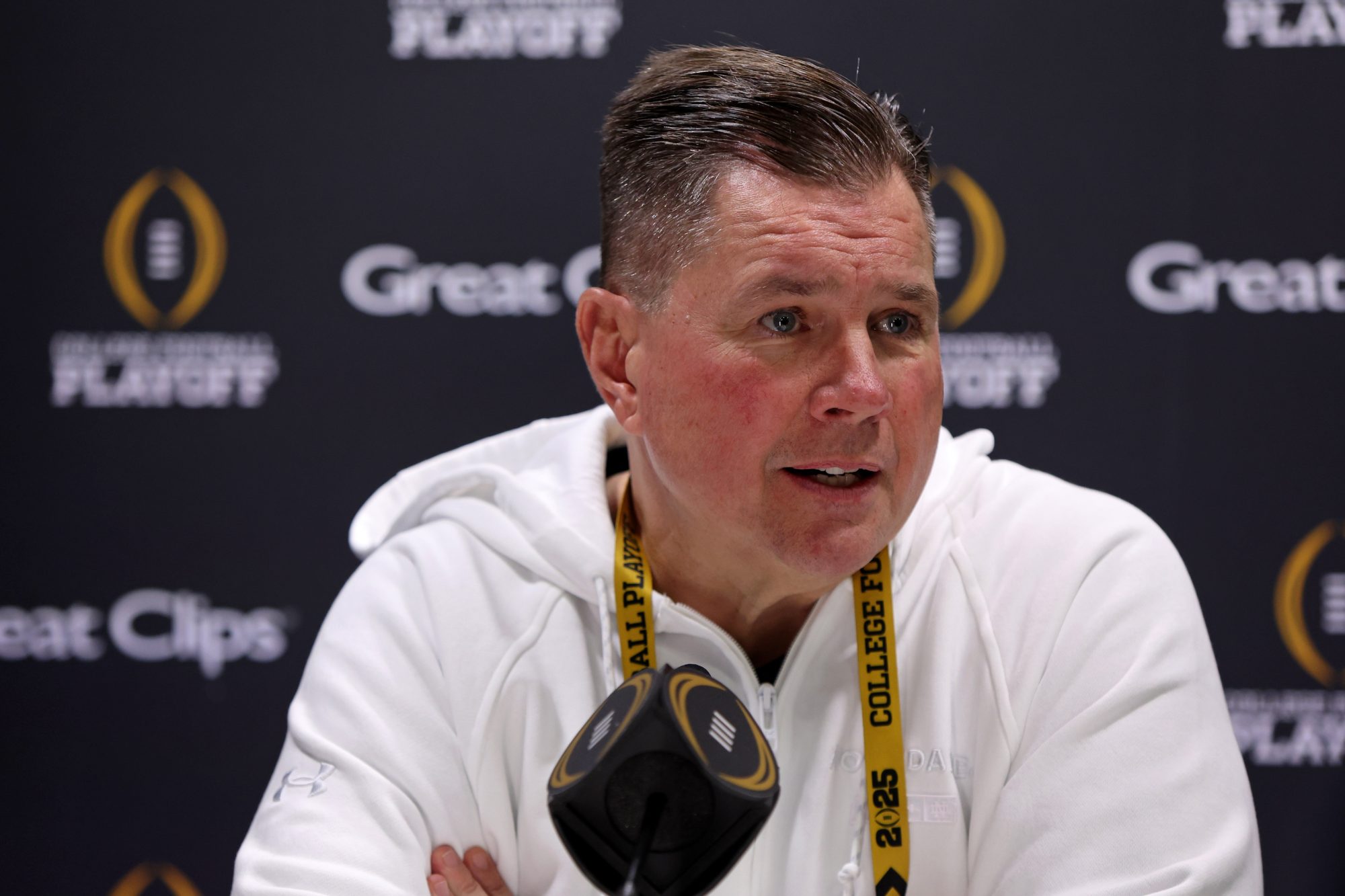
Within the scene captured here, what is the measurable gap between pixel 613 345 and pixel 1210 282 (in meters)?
1.70

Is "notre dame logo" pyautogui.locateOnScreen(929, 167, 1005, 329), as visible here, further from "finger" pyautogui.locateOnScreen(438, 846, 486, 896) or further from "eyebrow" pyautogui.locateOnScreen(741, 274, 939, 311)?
"finger" pyautogui.locateOnScreen(438, 846, 486, 896)

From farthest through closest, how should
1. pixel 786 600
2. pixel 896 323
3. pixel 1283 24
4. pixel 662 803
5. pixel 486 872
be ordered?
pixel 1283 24 → pixel 786 600 → pixel 486 872 → pixel 896 323 → pixel 662 803

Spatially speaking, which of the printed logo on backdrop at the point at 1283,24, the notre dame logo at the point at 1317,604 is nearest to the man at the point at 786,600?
the notre dame logo at the point at 1317,604

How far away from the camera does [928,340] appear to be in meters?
1.69

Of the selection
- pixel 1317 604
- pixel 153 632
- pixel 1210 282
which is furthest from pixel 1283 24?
pixel 153 632

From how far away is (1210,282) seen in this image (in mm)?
2904

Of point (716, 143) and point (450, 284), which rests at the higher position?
point (716, 143)

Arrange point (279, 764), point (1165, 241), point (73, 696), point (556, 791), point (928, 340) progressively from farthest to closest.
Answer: point (73, 696) → point (1165, 241) → point (279, 764) → point (928, 340) → point (556, 791)

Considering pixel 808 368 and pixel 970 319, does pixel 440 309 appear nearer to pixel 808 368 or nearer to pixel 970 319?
pixel 970 319

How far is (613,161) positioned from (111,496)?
6.10ft

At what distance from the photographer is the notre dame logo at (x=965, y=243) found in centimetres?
295

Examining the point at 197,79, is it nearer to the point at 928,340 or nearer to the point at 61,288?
the point at 61,288

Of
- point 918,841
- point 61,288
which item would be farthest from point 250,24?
point 918,841

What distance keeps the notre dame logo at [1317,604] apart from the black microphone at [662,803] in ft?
7.47
